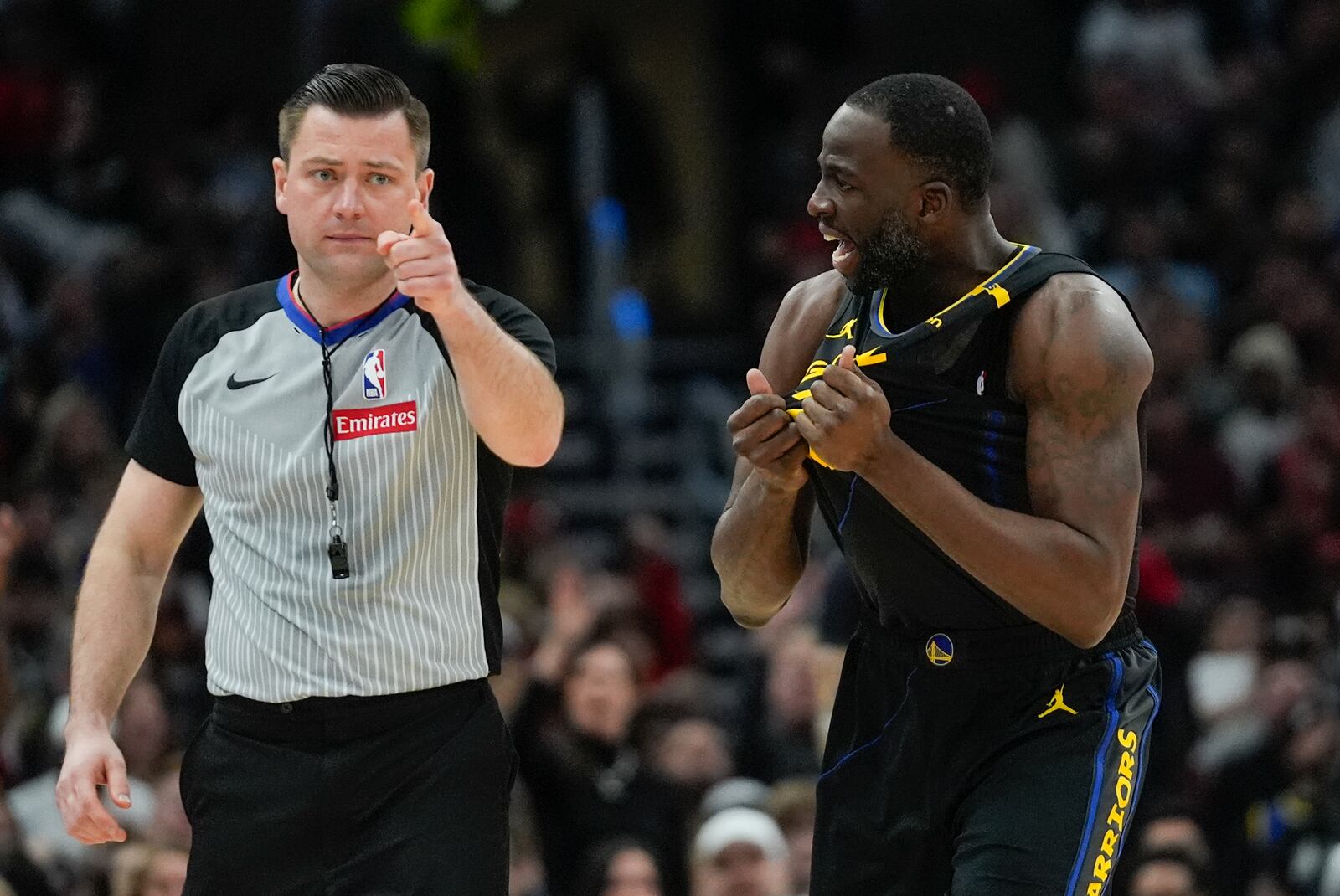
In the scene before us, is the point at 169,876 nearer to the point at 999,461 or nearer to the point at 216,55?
the point at 999,461

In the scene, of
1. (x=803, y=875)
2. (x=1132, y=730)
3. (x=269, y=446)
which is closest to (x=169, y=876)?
(x=803, y=875)

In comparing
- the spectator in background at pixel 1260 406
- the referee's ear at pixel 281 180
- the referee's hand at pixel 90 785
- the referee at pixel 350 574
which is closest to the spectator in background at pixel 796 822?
the referee at pixel 350 574

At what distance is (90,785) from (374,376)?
1.08 meters

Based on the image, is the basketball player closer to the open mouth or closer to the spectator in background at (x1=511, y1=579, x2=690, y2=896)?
the open mouth

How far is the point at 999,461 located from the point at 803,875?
466 centimetres

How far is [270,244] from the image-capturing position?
1415cm

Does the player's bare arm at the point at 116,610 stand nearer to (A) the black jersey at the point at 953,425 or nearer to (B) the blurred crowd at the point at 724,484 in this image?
(B) the blurred crowd at the point at 724,484

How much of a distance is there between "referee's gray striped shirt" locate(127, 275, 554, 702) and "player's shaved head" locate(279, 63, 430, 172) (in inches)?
15.4

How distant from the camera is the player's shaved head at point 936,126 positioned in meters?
4.57

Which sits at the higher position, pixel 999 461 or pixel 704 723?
pixel 999 461

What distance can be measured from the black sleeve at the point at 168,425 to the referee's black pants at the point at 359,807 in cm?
61

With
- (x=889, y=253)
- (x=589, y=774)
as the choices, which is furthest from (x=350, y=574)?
(x=589, y=774)

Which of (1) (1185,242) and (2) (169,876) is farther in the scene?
(1) (1185,242)

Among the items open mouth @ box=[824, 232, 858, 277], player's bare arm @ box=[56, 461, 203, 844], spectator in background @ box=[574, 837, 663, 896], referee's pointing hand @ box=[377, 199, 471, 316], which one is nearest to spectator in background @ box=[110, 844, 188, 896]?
spectator in background @ box=[574, 837, 663, 896]
